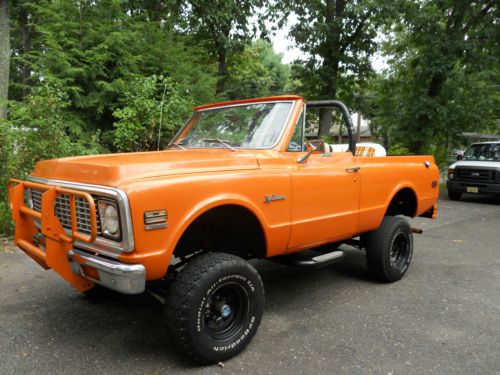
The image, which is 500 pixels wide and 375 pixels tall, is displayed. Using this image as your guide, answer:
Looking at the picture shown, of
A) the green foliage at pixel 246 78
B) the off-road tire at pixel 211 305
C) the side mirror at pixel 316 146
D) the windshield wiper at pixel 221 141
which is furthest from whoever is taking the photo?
the green foliage at pixel 246 78

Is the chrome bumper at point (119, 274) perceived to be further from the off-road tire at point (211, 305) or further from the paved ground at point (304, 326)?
the paved ground at point (304, 326)

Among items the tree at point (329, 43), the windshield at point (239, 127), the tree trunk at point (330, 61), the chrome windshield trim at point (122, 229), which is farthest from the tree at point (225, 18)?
the chrome windshield trim at point (122, 229)

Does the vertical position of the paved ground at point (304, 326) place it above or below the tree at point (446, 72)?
below

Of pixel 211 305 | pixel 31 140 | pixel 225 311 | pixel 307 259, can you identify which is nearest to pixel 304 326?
pixel 307 259

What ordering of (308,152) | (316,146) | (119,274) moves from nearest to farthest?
(119,274), (308,152), (316,146)

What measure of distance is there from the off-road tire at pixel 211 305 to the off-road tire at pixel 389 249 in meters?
1.88

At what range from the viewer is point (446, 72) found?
12.7 metres

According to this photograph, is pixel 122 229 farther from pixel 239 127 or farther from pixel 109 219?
pixel 239 127

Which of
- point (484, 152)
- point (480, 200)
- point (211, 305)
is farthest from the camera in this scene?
point (480, 200)

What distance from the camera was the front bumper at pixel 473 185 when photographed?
10.9 metres

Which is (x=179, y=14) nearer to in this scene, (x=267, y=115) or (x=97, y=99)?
(x=97, y=99)

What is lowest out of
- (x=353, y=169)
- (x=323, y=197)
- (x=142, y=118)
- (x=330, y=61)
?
(x=323, y=197)

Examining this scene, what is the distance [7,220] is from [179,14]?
29.0 feet

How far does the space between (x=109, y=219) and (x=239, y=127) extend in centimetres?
172
